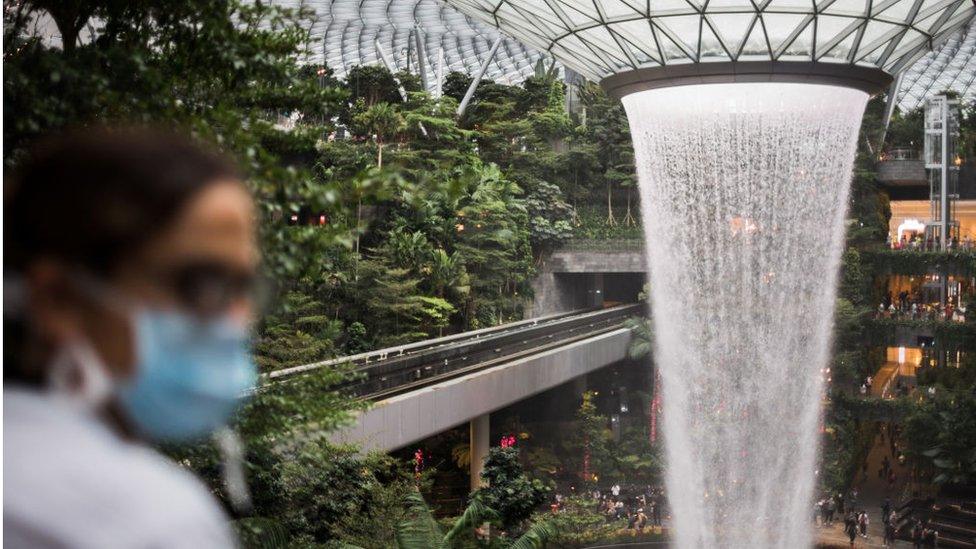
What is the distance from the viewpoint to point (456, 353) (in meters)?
29.2

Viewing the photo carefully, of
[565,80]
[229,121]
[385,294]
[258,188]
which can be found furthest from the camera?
[565,80]

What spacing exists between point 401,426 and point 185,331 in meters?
20.7

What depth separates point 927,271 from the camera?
4544 centimetres

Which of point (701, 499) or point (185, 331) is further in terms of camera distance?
point (701, 499)

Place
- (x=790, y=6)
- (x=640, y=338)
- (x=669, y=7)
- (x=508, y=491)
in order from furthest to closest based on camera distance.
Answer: (x=640, y=338), (x=669, y=7), (x=790, y=6), (x=508, y=491)

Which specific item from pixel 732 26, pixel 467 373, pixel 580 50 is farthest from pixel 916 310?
pixel 732 26

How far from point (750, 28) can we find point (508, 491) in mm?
9592

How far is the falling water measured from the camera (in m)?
27.4

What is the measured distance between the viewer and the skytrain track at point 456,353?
22391 millimetres

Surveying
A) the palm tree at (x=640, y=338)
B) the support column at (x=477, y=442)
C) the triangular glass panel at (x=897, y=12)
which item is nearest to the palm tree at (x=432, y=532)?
the triangular glass panel at (x=897, y=12)

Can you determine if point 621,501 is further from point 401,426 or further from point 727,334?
point 401,426

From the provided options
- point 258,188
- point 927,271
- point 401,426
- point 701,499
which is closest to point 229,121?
point 258,188

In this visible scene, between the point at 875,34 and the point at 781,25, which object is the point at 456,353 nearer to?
the point at 781,25

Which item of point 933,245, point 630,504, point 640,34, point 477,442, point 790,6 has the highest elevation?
point 790,6
